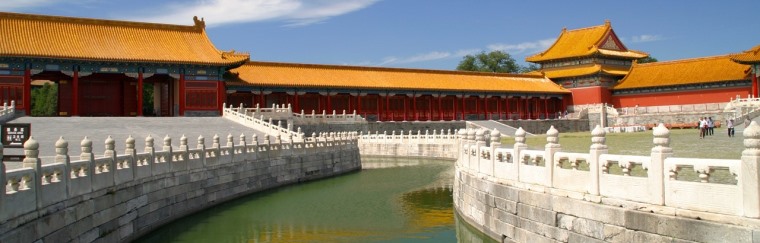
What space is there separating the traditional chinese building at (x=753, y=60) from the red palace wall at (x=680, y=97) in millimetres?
2495

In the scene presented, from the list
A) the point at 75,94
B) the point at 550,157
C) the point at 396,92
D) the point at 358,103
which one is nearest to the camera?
the point at 550,157

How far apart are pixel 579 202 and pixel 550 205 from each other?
0.92 meters

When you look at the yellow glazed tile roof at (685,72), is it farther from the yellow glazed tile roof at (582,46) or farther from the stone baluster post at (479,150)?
the stone baluster post at (479,150)

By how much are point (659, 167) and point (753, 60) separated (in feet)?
151

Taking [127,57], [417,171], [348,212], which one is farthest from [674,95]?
[348,212]

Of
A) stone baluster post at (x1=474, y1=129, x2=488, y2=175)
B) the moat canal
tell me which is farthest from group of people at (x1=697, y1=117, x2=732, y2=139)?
stone baluster post at (x1=474, y1=129, x2=488, y2=175)

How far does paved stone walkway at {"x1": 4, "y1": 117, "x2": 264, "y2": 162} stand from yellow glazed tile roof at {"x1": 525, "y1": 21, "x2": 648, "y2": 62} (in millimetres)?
38202

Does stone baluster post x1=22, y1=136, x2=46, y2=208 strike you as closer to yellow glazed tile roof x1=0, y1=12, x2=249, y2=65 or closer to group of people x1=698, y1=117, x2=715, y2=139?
group of people x1=698, y1=117, x2=715, y2=139

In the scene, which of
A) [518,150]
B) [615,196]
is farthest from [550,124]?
[615,196]

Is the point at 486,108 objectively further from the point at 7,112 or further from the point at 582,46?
the point at 7,112

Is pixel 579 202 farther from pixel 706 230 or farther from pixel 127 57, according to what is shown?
pixel 127 57

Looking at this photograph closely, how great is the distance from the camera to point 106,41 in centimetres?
4547

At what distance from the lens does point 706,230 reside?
27.1 feet

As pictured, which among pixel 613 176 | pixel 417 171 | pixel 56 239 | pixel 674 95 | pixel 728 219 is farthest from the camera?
pixel 674 95
